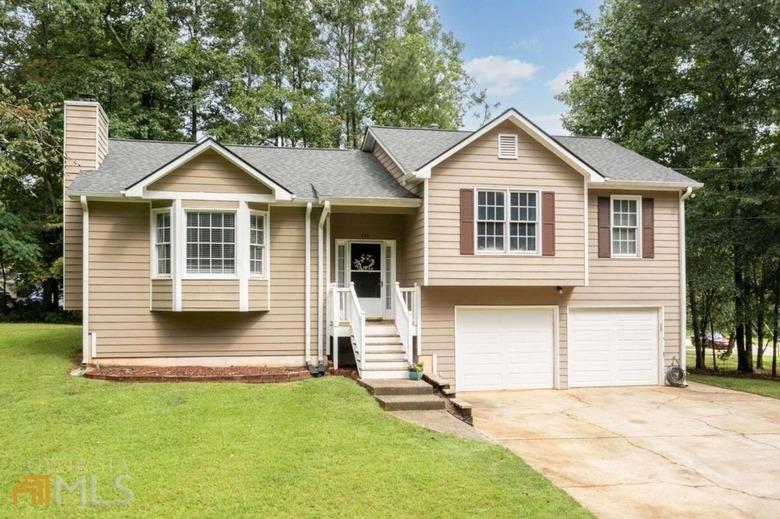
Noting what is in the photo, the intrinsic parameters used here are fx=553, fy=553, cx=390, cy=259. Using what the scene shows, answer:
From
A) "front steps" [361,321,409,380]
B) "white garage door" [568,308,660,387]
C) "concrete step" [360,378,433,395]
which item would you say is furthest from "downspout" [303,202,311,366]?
"white garage door" [568,308,660,387]

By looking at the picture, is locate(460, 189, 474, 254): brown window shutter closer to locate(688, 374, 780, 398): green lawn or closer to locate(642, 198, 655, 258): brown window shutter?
locate(642, 198, 655, 258): brown window shutter

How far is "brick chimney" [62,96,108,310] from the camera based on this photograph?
11.6m

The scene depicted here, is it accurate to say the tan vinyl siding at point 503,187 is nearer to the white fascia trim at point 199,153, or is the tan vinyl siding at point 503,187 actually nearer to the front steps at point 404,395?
the front steps at point 404,395

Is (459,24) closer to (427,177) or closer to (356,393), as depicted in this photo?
(427,177)

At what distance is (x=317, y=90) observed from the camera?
26734 mm

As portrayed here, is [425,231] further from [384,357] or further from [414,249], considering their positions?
[384,357]

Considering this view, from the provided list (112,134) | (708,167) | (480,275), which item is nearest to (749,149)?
(708,167)

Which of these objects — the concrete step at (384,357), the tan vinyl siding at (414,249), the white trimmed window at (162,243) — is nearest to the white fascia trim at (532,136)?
the tan vinyl siding at (414,249)

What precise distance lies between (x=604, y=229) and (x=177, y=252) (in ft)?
30.2

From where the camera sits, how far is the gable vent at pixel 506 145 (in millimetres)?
11500

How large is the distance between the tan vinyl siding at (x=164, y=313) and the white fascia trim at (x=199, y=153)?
0.70m

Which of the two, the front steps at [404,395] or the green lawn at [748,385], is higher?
the front steps at [404,395]

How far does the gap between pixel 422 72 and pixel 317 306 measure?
17090 mm

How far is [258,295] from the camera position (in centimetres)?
1129
